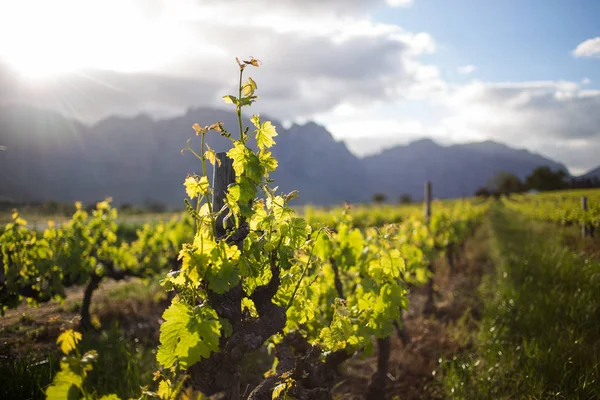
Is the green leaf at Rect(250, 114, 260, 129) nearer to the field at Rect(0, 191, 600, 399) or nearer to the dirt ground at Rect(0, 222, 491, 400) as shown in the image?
the field at Rect(0, 191, 600, 399)

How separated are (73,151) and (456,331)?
168 m

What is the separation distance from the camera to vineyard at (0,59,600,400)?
2174mm

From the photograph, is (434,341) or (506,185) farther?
(506,185)

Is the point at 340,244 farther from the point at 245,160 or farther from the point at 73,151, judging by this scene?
the point at 73,151

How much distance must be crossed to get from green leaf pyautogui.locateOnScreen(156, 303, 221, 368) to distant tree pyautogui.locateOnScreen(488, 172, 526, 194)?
278 feet

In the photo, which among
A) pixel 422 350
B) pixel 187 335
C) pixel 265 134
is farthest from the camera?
pixel 422 350

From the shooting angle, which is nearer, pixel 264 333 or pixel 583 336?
pixel 264 333

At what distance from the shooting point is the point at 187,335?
6.56 ft

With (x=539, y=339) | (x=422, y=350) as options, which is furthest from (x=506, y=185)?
(x=539, y=339)

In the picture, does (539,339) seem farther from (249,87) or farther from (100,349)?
(100,349)

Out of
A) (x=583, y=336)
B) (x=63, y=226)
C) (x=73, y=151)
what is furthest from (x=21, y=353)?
(x=73, y=151)

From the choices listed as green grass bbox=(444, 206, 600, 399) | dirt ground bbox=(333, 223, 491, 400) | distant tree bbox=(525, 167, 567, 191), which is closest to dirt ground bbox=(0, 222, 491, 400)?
dirt ground bbox=(333, 223, 491, 400)

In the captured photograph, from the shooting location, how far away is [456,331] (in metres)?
5.68

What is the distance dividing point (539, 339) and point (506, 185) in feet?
293
